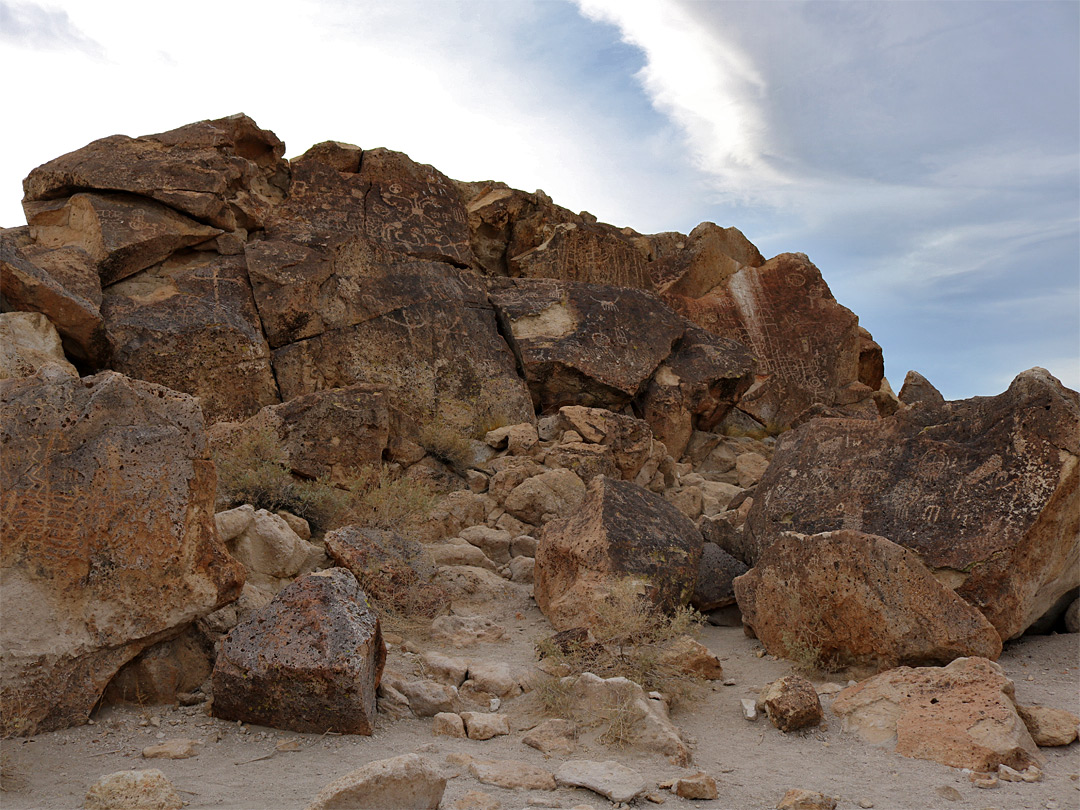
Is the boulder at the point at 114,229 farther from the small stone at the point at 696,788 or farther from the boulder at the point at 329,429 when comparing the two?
the small stone at the point at 696,788

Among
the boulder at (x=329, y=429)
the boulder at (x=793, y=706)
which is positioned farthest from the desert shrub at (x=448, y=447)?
the boulder at (x=793, y=706)

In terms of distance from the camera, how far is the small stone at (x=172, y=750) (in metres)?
3.14

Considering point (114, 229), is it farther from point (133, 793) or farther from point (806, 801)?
point (806, 801)

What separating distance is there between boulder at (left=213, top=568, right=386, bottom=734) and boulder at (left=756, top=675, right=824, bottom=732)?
5.74 feet

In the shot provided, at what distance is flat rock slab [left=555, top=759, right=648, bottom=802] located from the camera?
294 centimetres

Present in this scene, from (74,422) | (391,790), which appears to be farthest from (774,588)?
(74,422)

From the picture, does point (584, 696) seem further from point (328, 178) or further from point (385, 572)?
point (328, 178)

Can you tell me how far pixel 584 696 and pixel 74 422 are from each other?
2.55 metres

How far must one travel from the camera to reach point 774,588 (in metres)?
4.73

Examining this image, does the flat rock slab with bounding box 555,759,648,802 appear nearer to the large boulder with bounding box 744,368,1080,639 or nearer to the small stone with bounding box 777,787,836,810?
the small stone with bounding box 777,787,836,810

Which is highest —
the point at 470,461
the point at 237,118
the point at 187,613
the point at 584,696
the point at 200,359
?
the point at 237,118

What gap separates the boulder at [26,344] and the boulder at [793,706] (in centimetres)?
554

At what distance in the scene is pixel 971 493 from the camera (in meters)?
4.92

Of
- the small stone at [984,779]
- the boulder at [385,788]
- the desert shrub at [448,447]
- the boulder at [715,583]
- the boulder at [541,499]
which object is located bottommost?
the small stone at [984,779]
